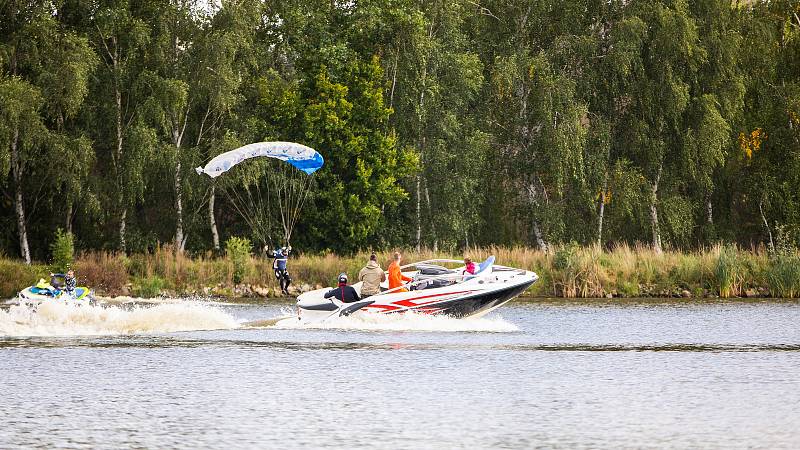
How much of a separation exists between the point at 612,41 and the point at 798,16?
431 inches

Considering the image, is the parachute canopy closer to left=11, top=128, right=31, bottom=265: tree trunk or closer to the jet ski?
the jet ski

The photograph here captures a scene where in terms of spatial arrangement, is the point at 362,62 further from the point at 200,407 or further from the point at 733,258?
the point at 200,407

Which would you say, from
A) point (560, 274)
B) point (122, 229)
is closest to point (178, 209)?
point (122, 229)

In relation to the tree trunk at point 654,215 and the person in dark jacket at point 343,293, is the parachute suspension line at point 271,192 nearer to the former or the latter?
the tree trunk at point 654,215

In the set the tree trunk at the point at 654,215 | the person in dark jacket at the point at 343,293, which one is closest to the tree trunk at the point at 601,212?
the tree trunk at the point at 654,215

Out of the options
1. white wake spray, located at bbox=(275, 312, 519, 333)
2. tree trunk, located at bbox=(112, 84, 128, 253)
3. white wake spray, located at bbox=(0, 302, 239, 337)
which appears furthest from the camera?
tree trunk, located at bbox=(112, 84, 128, 253)

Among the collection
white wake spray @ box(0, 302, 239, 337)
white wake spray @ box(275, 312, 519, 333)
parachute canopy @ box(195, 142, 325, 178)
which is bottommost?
white wake spray @ box(275, 312, 519, 333)

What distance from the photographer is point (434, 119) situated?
61688 mm

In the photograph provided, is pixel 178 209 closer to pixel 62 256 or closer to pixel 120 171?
pixel 120 171

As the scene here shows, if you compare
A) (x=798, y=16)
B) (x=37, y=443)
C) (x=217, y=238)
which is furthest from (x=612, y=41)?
(x=37, y=443)

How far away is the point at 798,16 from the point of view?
6550 cm

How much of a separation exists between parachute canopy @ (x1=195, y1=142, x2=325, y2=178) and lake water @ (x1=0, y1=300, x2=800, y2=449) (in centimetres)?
1066

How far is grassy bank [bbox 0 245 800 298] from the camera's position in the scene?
158ft

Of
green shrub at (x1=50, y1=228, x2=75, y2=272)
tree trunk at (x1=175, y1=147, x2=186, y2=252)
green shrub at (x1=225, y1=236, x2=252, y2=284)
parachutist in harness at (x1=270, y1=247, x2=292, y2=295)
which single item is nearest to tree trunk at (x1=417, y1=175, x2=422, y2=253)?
tree trunk at (x1=175, y1=147, x2=186, y2=252)
